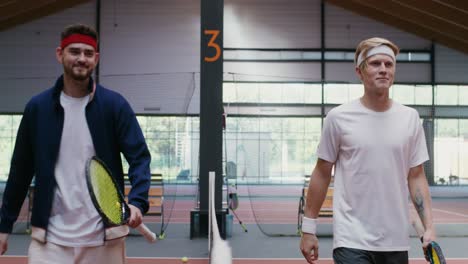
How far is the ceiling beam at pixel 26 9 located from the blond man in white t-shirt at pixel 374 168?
21.2 m

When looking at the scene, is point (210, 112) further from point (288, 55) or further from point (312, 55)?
point (312, 55)

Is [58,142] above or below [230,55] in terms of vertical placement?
below

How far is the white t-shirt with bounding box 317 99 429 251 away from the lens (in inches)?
111

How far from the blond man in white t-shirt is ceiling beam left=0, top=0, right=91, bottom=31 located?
834 inches

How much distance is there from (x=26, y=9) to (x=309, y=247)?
22584mm

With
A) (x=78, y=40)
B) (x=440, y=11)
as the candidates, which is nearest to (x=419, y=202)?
(x=78, y=40)

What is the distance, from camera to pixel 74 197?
263cm

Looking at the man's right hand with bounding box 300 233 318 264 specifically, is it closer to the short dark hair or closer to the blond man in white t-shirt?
the blond man in white t-shirt

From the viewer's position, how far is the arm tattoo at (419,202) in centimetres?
300

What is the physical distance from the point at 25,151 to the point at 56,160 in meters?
0.23

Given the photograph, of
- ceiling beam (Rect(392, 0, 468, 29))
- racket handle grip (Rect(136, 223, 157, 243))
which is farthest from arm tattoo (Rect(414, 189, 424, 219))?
ceiling beam (Rect(392, 0, 468, 29))

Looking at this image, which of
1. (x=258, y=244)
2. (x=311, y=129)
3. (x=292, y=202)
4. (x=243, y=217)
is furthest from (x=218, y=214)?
(x=311, y=129)

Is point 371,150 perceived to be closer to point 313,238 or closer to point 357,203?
point 357,203

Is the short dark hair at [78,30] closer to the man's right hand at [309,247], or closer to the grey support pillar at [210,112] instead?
the man's right hand at [309,247]
